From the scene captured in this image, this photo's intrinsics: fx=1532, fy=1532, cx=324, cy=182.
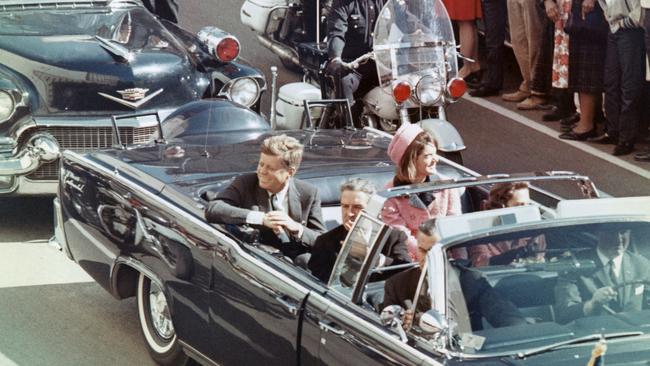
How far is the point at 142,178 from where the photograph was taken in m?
8.16

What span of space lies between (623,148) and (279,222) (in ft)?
20.7

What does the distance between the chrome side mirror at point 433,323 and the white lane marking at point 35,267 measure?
14.2 ft

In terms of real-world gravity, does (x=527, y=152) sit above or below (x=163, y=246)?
below

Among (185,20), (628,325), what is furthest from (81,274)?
(185,20)

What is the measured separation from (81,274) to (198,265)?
2.65 m

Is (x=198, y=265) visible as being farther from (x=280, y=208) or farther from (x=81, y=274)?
(x=81, y=274)

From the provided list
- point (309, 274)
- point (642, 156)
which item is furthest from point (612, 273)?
point (642, 156)

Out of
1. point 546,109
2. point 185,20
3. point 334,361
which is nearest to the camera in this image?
point 334,361

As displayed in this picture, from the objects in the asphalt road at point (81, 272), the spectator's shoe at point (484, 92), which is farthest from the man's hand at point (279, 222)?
the spectator's shoe at point (484, 92)

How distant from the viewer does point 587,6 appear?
42.5 ft

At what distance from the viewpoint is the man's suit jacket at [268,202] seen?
738 centimetres

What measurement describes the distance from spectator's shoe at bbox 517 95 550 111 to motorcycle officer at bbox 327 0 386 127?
2683 mm

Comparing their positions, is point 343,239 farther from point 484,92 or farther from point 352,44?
point 484,92

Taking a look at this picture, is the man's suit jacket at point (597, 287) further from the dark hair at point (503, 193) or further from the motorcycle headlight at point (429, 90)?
the motorcycle headlight at point (429, 90)
